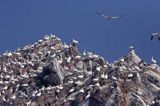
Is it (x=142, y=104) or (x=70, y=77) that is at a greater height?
(x=70, y=77)

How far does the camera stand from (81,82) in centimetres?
17138

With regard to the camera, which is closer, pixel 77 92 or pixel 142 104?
pixel 142 104

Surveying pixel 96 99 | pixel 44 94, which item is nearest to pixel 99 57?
pixel 44 94

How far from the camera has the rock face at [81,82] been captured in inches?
6201

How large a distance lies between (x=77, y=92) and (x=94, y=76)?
487 centimetres

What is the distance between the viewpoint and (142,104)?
155 metres

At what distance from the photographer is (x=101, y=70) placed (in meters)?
169

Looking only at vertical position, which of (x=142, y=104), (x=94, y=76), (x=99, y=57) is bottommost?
(x=142, y=104)

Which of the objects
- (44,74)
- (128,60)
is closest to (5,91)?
(44,74)

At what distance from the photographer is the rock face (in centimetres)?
15750

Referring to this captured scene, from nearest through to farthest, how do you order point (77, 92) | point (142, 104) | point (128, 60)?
point (142, 104), point (77, 92), point (128, 60)

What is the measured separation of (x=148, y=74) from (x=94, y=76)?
368 inches

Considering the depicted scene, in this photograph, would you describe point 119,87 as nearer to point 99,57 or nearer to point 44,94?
point 44,94

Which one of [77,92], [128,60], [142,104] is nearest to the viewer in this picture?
[142,104]
